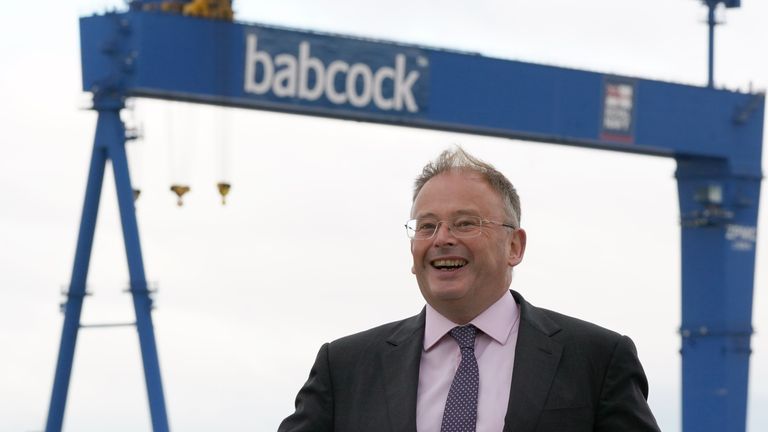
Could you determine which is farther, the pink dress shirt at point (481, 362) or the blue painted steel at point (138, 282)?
the blue painted steel at point (138, 282)

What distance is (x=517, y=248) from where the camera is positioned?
13.9 ft

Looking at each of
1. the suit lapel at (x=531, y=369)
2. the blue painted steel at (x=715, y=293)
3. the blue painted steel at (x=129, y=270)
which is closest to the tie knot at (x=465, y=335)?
the suit lapel at (x=531, y=369)

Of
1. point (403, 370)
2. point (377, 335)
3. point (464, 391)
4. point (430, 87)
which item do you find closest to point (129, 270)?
point (430, 87)

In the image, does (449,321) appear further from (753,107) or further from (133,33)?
(753,107)

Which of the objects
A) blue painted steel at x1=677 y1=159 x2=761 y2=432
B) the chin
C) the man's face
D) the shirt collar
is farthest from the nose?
blue painted steel at x1=677 y1=159 x2=761 y2=432

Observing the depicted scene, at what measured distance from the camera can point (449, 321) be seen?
13.6 feet

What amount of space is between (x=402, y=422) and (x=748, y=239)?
22.2 m

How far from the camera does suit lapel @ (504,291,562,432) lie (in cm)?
395

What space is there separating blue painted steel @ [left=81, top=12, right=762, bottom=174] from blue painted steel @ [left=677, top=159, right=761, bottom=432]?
1.64ft

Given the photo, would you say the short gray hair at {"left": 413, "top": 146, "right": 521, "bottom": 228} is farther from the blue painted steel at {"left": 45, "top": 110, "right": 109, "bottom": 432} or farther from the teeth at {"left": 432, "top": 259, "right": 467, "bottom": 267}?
the blue painted steel at {"left": 45, "top": 110, "right": 109, "bottom": 432}

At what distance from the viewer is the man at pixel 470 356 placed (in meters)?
3.99

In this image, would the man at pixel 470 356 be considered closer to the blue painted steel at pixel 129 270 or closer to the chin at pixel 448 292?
the chin at pixel 448 292

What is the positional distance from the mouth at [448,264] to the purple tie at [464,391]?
158 mm

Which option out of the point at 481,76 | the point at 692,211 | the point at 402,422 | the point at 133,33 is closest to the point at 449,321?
the point at 402,422
